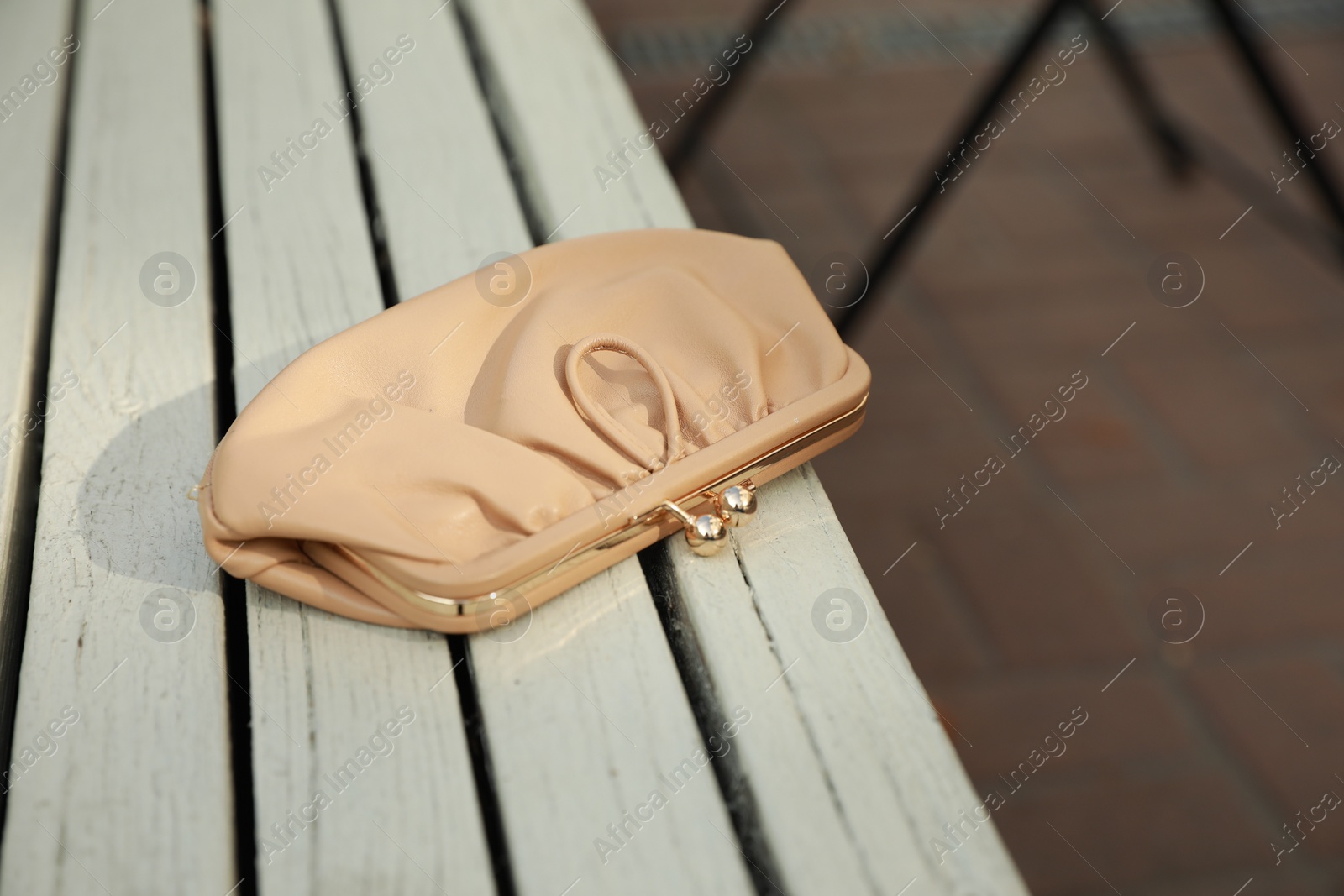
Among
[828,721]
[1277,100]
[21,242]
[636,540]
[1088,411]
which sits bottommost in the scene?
[1088,411]

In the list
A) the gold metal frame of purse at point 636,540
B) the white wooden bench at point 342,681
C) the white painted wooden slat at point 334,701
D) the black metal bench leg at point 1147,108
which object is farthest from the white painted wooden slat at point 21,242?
the black metal bench leg at point 1147,108

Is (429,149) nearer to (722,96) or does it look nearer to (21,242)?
(21,242)

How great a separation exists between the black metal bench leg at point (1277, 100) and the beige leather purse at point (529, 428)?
36.6 inches

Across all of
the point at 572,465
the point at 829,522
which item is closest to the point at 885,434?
the point at 829,522

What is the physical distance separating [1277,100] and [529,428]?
1268 mm

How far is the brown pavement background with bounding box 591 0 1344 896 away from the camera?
1.51 meters

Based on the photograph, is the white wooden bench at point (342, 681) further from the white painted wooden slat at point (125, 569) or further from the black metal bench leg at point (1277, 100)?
the black metal bench leg at point (1277, 100)

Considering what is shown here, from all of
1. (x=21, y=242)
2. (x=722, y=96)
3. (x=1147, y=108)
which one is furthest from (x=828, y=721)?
(x=1147, y=108)

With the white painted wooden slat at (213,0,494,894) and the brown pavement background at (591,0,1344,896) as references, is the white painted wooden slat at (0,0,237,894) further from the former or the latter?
the brown pavement background at (591,0,1344,896)

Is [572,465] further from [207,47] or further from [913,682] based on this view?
[207,47]

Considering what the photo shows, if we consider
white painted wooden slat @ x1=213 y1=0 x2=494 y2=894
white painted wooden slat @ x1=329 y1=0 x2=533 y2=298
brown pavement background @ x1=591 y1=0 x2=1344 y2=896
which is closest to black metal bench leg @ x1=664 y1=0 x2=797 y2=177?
brown pavement background @ x1=591 y1=0 x2=1344 y2=896

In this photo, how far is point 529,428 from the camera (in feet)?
2.65

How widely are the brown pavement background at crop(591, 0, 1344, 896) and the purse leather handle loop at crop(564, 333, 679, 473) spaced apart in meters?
0.95

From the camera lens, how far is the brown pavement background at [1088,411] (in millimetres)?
1515
